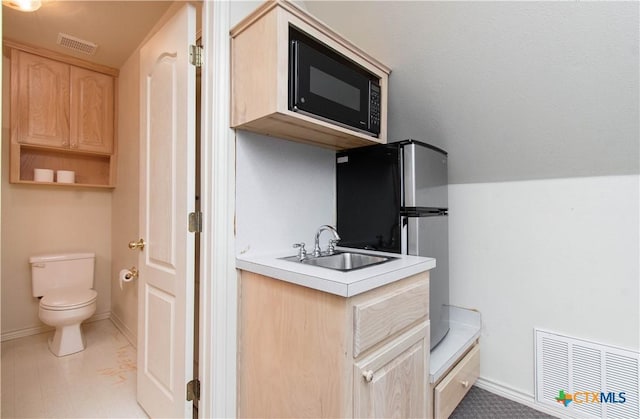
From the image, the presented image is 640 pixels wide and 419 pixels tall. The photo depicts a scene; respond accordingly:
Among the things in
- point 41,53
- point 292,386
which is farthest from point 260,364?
point 41,53

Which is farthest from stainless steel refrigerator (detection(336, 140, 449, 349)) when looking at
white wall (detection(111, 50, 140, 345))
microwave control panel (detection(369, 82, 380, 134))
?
white wall (detection(111, 50, 140, 345))

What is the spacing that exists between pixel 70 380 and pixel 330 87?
90.8 inches

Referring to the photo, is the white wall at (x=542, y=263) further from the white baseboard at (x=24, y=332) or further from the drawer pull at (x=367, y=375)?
the white baseboard at (x=24, y=332)

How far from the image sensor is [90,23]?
6.96 feet

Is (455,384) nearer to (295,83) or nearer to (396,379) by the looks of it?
(396,379)

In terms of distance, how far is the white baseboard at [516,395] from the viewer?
62.9 inches

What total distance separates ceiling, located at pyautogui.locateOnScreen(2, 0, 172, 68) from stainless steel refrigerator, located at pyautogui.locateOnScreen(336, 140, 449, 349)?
162cm

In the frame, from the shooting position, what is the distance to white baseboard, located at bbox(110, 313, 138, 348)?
2.38 m

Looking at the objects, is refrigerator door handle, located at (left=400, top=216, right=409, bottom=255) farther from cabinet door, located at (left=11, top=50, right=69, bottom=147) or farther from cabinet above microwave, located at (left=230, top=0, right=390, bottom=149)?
cabinet door, located at (left=11, top=50, right=69, bottom=147)

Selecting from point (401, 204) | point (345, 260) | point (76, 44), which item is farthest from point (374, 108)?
point (76, 44)

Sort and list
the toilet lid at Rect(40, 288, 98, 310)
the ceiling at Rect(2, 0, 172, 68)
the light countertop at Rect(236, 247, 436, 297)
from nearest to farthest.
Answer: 1. the light countertop at Rect(236, 247, 436, 297)
2. the ceiling at Rect(2, 0, 172, 68)
3. the toilet lid at Rect(40, 288, 98, 310)

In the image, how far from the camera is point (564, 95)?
4.44 feet

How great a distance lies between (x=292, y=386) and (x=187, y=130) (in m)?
1.10
